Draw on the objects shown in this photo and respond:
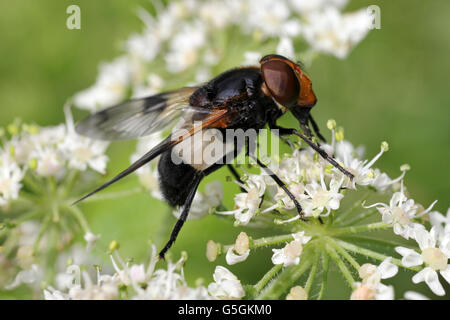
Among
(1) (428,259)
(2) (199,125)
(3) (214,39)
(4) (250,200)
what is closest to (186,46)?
(3) (214,39)

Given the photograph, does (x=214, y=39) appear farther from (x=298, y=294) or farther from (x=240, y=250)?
(x=298, y=294)

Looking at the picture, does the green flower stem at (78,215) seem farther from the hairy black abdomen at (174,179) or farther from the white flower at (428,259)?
the white flower at (428,259)

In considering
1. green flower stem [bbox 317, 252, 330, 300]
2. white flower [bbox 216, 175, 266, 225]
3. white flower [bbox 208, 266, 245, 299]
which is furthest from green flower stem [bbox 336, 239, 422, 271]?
white flower [bbox 208, 266, 245, 299]

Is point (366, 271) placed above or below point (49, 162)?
below

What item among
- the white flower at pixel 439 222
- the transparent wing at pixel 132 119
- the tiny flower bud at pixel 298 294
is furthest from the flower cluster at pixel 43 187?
the white flower at pixel 439 222

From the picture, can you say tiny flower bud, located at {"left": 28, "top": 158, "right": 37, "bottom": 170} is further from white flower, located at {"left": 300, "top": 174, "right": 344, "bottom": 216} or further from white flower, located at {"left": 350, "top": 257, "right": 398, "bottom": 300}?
white flower, located at {"left": 350, "top": 257, "right": 398, "bottom": 300}

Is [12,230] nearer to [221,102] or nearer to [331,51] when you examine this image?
[221,102]

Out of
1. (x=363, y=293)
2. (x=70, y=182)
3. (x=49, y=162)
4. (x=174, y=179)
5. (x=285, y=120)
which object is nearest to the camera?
(x=363, y=293)

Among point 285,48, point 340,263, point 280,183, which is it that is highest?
point 285,48
